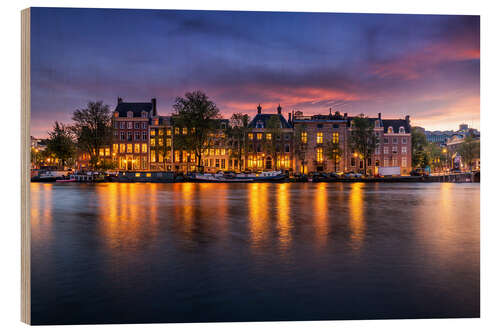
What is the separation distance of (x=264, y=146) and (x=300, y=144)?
4.55 m

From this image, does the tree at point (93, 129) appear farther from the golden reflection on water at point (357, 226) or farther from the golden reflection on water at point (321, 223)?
the golden reflection on water at point (357, 226)

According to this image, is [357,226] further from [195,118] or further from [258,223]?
[195,118]

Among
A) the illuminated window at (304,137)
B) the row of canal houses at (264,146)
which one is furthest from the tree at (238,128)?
the illuminated window at (304,137)

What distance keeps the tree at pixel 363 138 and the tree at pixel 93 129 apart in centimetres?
2758

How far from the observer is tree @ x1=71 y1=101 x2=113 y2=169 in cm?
3281

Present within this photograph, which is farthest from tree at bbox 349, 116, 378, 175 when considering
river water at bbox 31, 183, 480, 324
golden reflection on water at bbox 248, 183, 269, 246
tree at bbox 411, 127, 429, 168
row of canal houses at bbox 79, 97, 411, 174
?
river water at bbox 31, 183, 480, 324

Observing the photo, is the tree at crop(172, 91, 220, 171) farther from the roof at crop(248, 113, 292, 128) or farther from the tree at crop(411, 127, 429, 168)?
the tree at crop(411, 127, 429, 168)

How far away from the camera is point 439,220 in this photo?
12273 mm

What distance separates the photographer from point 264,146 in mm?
46156

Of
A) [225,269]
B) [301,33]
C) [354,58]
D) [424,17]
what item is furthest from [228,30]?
[225,269]

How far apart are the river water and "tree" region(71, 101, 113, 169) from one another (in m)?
23.5

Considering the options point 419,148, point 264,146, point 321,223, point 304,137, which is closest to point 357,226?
point 321,223

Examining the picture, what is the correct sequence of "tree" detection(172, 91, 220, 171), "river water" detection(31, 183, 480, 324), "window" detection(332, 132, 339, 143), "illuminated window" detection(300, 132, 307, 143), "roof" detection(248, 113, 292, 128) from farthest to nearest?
"window" detection(332, 132, 339, 143)
"roof" detection(248, 113, 292, 128)
"illuminated window" detection(300, 132, 307, 143)
"tree" detection(172, 91, 220, 171)
"river water" detection(31, 183, 480, 324)
